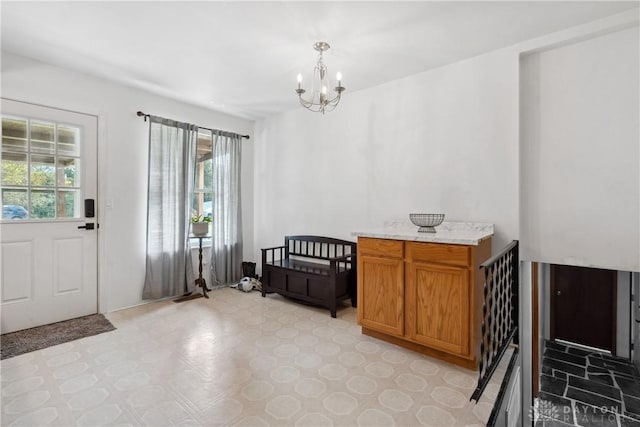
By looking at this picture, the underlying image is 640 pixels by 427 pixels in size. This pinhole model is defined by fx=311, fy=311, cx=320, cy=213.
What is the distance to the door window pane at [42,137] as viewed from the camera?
301cm

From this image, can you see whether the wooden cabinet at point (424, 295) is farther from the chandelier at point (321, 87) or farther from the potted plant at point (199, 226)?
the potted plant at point (199, 226)

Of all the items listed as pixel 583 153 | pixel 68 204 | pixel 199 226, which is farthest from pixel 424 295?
pixel 68 204

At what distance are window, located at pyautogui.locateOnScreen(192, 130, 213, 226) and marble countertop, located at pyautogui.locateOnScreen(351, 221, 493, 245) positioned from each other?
2461mm

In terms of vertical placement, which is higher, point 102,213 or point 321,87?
point 321,87

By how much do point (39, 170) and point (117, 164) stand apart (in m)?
0.66

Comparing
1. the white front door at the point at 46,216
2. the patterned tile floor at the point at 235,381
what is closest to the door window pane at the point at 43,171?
the white front door at the point at 46,216

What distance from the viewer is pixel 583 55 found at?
8.05 feet

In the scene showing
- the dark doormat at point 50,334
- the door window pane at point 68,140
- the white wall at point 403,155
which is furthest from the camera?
the door window pane at point 68,140

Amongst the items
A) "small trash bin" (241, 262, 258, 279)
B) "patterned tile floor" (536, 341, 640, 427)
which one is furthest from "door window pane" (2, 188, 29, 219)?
"patterned tile floor" (536, 341, 640, 427)

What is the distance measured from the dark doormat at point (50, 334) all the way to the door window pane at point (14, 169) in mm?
1397

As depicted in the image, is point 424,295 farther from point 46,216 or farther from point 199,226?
point 46,216

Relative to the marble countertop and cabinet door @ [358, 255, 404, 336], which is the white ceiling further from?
cabinet door @ [358, 255, 404, 336]

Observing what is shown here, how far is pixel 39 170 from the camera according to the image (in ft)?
10.0

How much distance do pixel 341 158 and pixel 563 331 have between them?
344cm
